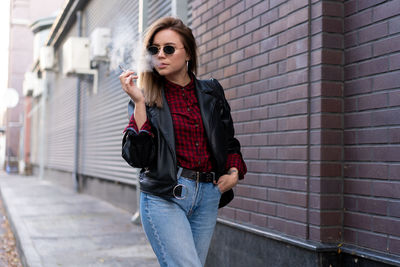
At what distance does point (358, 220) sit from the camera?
3.19 m

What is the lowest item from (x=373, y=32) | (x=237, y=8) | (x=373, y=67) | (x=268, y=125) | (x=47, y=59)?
(x=268, y=125)

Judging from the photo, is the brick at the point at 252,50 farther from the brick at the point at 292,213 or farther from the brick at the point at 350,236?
the brick at the point at 350,236

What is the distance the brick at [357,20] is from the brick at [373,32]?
47 millimetres

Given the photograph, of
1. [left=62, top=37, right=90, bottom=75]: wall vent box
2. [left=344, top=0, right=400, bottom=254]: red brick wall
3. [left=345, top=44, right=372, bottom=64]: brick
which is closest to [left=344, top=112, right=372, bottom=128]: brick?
[left=344, top=0, right=400, bottom=254]: red brick wall

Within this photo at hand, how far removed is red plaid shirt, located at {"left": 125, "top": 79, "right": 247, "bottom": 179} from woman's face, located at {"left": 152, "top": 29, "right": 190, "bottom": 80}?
0.35 feet

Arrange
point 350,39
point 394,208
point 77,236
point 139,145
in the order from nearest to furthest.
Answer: point 139,145, point 394,208, point 350,39, point 77,236

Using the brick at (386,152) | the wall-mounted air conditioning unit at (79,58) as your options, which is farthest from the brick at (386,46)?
the wall-mounted air conditioning unit at (79,58)

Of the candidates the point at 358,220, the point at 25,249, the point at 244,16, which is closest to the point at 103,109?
the point at 25,249

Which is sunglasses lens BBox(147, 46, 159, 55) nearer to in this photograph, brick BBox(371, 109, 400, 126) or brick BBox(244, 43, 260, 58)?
brick BBox(371, 109, 400, 126)

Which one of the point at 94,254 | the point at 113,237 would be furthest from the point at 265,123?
the point at 113,237

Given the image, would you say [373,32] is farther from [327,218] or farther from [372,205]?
Answer: [327,218]

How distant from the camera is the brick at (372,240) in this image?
2971 millimetres

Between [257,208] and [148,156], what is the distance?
6.25ft

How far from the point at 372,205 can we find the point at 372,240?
0.22 m
